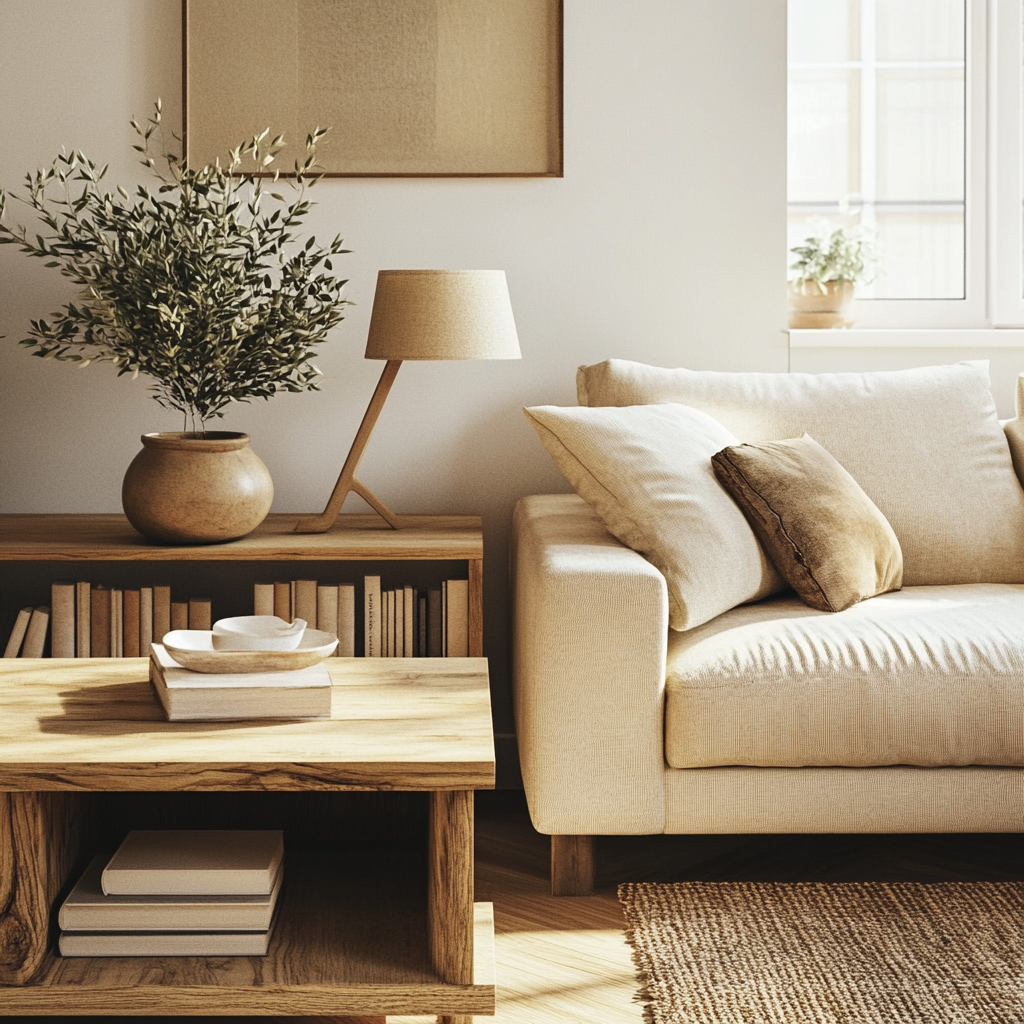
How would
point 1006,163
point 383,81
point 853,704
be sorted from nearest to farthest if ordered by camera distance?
point 853,704
point 383,81
point 1006,163

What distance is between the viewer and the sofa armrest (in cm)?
205

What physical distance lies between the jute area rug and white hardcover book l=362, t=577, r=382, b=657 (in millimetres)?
746

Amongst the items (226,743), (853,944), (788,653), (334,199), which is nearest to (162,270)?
→ (334,199)

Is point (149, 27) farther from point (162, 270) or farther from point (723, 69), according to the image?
point (723, 69)

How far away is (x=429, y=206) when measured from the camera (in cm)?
293

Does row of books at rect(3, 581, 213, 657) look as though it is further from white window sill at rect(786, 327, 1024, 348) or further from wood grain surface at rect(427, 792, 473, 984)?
white window sill at rect(786, 327, 1024, 348)

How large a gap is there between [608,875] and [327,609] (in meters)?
0.79

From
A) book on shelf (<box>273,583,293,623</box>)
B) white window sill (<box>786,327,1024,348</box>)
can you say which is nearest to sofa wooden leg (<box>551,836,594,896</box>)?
Answer: book on shelf (<box>273,583,293,623</box>)

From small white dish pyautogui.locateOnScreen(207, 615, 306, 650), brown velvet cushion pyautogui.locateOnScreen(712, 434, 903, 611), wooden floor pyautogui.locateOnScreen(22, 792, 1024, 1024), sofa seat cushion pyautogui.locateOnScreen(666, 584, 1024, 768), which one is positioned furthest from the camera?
brown velvet cushion pyautogui.locateOnScreen(712, 434, 903, 611)

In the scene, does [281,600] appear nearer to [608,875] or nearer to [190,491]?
[190,491]

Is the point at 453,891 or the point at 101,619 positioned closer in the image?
the point at 453,891

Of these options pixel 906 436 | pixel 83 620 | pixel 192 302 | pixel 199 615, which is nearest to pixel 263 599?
pixel 199 615

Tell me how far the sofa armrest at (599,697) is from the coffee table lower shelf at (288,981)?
0.48 metres

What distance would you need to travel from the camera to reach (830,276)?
3096mm
